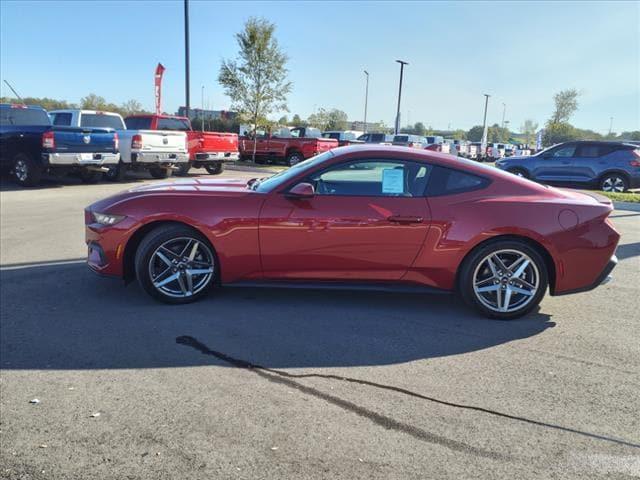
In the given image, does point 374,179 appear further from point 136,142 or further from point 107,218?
point 136,142

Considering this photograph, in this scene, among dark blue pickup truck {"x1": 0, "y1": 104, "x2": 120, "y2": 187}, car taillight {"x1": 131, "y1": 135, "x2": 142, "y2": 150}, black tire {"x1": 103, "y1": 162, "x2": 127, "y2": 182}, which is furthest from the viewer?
black tire {"x1": 103, "y1": 162, "x2": 127, "y2": 182}

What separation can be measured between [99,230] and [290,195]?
1774mm

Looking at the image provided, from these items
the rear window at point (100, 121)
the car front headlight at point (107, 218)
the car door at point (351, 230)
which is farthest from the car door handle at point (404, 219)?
the rear window at point (100, 121)

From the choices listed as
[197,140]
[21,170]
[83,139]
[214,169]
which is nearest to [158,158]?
[197,140]

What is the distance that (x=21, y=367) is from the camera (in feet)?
11.2

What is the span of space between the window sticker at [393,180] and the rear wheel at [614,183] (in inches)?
506

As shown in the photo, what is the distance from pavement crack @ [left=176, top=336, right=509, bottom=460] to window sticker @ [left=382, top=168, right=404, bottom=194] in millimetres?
1886

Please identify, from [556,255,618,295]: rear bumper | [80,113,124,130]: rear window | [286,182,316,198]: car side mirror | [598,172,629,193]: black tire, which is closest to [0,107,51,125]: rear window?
[80,113,124,130]: rear window

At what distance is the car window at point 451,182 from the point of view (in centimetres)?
441

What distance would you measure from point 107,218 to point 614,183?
1467 centimetres

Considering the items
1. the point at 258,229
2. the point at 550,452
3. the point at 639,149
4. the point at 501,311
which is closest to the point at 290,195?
the point at 258,229

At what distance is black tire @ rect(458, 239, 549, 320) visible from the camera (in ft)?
14.2

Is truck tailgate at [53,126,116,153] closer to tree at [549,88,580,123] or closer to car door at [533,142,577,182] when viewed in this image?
car door at [533,142,577,182]

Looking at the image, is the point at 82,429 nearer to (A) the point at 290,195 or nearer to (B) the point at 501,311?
(A) the point at 290,195
